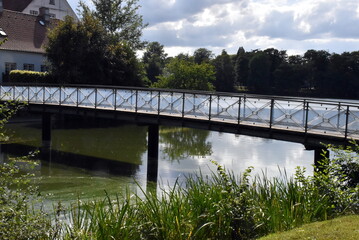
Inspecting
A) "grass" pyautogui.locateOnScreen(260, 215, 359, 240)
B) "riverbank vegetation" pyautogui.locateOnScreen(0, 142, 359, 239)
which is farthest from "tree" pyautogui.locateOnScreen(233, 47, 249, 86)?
"grass" pyautogui.locateOnScreen(260, 215, 359, 240)

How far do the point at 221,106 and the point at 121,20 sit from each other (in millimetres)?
32911

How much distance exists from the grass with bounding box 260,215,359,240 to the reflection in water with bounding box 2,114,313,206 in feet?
16.4

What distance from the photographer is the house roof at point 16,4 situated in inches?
2031

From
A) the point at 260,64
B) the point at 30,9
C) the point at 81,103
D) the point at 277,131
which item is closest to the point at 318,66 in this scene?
the point at 260,64

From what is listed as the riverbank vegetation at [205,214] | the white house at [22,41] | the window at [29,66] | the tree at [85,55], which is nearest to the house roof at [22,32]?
the white house at [22,41]

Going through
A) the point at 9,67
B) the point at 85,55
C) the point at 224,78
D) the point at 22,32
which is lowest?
the point at 9,67

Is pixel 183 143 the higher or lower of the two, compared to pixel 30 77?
lower

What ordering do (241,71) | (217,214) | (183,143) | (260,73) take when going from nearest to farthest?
(217,214) < (183,143) < (260,73) < (241,71)

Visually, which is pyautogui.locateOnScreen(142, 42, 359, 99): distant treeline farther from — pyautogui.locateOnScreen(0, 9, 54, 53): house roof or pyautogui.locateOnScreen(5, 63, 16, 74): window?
pyautogui.locateOnScreen(5, 63, 16, 74): window

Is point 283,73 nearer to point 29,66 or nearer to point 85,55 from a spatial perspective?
point 85,55

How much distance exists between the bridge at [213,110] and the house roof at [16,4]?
1147 inches

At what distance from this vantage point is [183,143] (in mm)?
26922

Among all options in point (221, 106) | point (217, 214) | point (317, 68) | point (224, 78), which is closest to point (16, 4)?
point (224, 78)

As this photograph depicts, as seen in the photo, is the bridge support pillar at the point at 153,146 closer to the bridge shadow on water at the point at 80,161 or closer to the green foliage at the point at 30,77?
the bridge shadow on water at the point at 80,161
